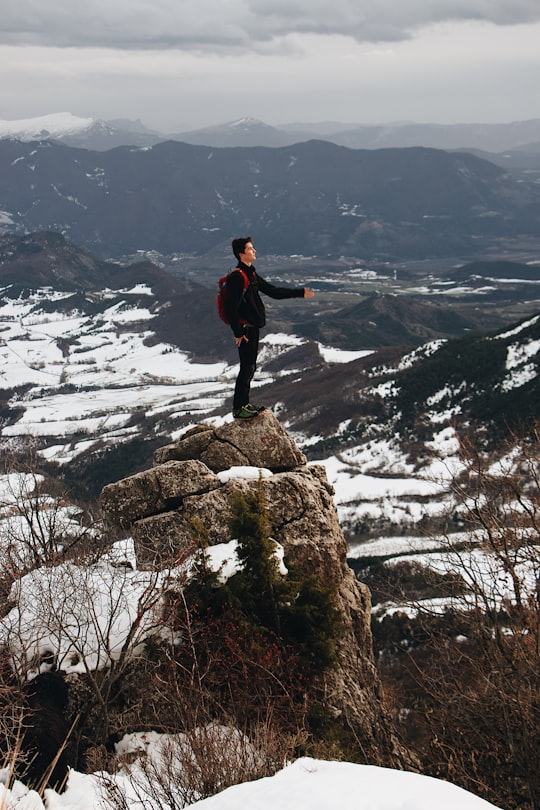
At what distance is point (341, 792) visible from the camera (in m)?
7.49

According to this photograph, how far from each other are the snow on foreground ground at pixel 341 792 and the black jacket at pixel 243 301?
906 centimetres

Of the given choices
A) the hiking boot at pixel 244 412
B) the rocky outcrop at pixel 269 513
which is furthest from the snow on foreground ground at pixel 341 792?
the hiking boot at pixel 244 412

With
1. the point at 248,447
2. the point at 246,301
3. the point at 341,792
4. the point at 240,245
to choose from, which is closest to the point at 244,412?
the point at 248,447

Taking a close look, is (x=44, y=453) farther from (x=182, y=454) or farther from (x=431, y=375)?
(x=182, y=454)

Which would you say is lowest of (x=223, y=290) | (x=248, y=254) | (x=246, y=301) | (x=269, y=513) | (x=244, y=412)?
(x=269, y=513)

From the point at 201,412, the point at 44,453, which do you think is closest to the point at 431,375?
the point at 201,412

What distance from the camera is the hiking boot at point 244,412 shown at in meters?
16.9

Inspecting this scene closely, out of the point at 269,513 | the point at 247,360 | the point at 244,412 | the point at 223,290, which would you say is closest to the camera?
the point at 223,290

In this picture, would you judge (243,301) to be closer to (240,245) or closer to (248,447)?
(240,245)

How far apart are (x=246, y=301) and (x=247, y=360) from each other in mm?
1515

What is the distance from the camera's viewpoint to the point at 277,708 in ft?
39.1

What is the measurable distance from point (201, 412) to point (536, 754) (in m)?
146

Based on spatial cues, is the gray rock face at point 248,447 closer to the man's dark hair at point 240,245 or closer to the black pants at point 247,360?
the black pants at point 247,360

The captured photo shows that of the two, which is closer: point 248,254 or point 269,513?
point 248,254
